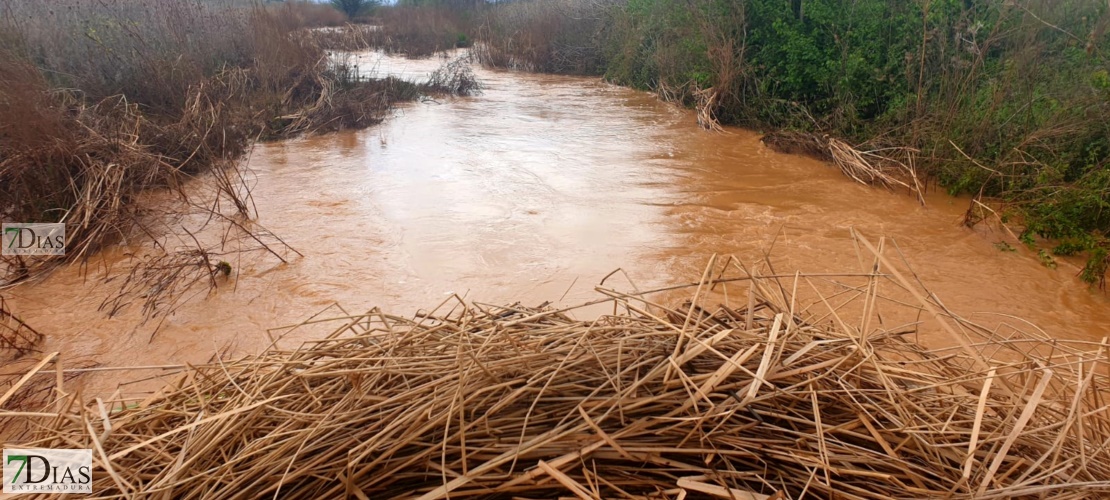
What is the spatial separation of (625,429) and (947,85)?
7.18m

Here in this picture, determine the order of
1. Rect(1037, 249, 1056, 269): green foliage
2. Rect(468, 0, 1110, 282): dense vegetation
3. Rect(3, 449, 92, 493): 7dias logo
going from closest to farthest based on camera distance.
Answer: Rect(3, 449, 92, 493): 7dias logo → Rect(1037, 249, 1056, 269): green foliage → Rect(468, 0, 1110, 282): dense vegetation

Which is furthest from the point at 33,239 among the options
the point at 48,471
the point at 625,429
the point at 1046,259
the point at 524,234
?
the point at 1046,259

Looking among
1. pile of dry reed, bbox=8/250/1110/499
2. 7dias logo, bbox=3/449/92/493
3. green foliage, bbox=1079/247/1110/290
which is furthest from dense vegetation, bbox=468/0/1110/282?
7dias logo, bbox=3/449/92/493

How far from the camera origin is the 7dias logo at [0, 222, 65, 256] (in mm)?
4793

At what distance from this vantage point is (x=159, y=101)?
7961 mm

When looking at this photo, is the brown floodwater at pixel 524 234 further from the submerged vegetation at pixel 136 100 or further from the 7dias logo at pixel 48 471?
the 7dias logo at pixel 48 471

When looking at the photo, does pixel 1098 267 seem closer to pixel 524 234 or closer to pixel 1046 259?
pixel 1046 259

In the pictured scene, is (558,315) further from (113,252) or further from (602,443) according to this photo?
(113,252)

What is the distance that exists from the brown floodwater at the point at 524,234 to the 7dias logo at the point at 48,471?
1705 millimetres

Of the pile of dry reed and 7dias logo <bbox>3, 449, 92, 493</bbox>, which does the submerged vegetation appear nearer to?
7dias logo <bbox>3, 449, 92, 493</bbox>

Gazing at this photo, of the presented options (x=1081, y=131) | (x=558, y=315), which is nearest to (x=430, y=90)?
(x=1081, y=131)

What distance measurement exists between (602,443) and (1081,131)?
665 cm

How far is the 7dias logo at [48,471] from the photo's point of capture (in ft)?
5.25

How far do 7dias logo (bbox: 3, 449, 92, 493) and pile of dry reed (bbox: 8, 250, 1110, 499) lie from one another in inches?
1.5
